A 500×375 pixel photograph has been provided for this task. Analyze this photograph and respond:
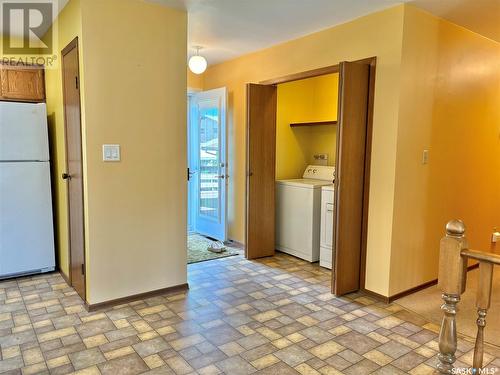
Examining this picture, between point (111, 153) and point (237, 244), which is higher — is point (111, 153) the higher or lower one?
the higher one

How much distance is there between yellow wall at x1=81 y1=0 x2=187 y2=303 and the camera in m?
2.76

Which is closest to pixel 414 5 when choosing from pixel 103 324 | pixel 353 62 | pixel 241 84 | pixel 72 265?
pixel 353 62

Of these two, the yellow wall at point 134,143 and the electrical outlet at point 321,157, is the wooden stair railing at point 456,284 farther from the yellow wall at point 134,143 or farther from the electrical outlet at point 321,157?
the electrical outlet at point 321,157

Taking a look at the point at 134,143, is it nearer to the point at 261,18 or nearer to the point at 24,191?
the point at 24,191

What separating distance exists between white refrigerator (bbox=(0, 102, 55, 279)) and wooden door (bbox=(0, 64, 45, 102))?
0.49 meters

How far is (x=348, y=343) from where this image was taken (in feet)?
8.07

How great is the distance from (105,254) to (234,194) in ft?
7.34

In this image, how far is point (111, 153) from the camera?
2.84 meters

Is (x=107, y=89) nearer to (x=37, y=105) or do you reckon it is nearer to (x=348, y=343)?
(x=37, y=105)

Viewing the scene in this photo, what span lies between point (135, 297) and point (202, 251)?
154cm

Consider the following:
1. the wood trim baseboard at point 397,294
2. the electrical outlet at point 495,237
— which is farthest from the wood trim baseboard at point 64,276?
the electrical outlet at point 495,237

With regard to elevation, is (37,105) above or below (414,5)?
below

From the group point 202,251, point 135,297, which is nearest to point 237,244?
point 202,251

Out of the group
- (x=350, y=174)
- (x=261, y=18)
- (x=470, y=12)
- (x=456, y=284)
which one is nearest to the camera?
(x=456, y=284)
